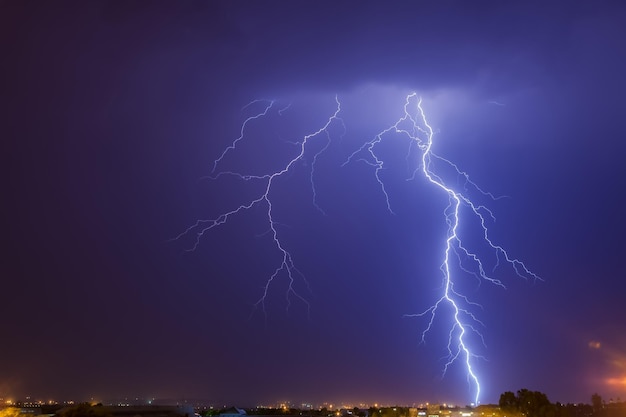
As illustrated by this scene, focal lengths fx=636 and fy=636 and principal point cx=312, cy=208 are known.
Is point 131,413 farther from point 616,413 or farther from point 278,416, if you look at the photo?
point 616,413

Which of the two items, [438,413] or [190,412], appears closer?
[190,412]

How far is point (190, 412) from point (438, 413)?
25.6 meters

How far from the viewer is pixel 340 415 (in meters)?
56.5

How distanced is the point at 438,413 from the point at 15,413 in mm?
32034

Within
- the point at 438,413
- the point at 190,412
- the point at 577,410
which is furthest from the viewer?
the point at 577,410

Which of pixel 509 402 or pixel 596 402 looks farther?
pixel 596 402

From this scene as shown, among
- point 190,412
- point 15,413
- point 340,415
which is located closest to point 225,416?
point 190,412

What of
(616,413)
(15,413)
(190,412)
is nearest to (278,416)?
(190,412)

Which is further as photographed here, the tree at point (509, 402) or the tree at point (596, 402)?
the tree at point (596, 402)

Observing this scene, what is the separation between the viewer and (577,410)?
2375 inches

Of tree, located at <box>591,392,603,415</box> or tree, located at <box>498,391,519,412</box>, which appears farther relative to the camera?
tree, located at <box>591,392,603,415</box>

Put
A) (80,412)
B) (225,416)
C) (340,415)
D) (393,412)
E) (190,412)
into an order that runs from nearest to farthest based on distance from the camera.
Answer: (80,412)
(190,412)
(225,416)
(393,412)
(340,415)

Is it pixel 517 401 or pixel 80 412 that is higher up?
pixel 517 401

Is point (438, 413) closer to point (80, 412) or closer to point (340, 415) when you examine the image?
point (340, 415)
